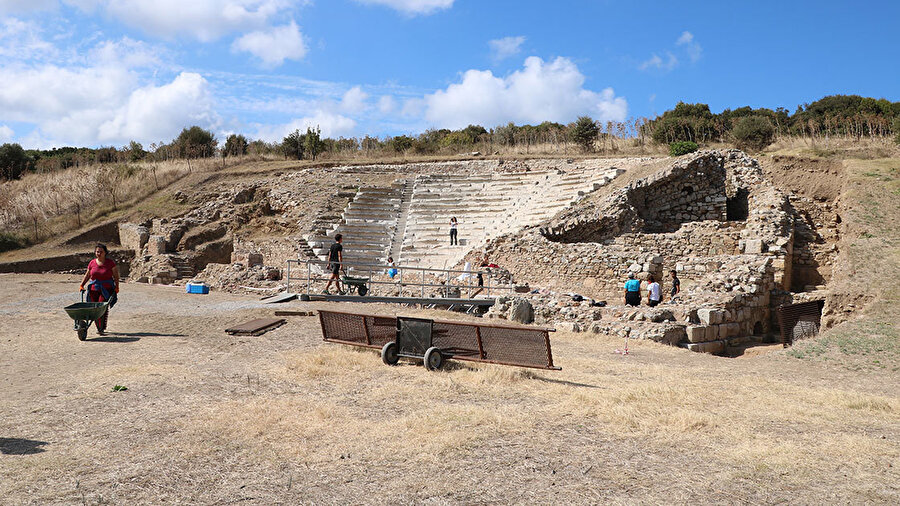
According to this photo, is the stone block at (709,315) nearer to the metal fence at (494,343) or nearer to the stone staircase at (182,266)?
the metal fence at (494,343)

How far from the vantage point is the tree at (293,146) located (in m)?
46.9

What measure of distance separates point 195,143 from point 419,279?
3429 cm

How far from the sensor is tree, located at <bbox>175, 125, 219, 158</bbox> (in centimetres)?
4694

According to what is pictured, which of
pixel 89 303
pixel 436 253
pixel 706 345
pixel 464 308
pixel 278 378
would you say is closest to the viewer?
pixel 278 378

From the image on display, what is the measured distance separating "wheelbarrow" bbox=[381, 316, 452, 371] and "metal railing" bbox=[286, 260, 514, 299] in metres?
7.25

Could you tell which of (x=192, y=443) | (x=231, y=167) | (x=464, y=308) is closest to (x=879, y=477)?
(x=192, y=443)

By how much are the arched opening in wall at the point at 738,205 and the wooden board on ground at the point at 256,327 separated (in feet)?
60.8

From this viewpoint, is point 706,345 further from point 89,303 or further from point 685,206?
point 89,303

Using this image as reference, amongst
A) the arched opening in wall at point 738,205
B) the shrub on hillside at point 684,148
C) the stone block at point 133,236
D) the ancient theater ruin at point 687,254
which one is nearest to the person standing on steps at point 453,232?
the ancient theater ruin at point 687,254

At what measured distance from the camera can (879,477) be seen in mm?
5375

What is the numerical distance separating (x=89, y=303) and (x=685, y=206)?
2114 cm

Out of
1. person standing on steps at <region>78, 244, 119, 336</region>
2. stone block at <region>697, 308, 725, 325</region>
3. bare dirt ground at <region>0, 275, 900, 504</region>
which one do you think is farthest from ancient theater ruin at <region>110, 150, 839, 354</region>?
bare dirt ground at <region>0, 275, 900, 504</region>

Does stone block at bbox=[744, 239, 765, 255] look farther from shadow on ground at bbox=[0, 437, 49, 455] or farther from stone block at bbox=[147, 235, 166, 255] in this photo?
stone block at bbox=[147, 235, 166, 255]

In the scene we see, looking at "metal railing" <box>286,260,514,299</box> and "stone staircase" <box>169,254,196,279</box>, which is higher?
"stone staircase" <box>169,254,196,279</box>
